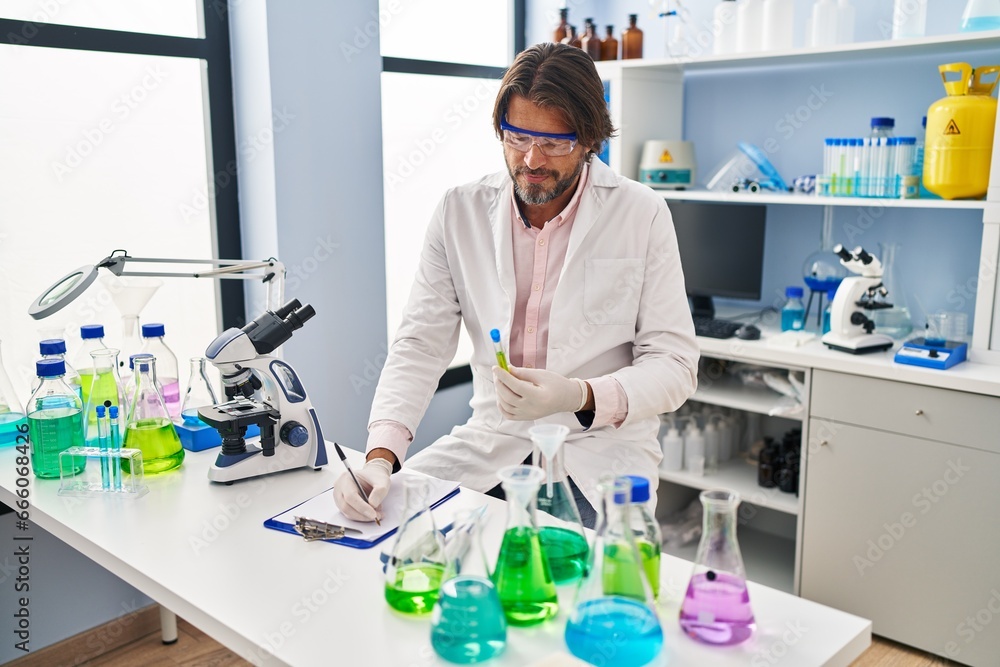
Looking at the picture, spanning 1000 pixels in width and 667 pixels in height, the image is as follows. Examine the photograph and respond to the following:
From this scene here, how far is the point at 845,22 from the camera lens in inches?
111

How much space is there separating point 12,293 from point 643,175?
6.80ft

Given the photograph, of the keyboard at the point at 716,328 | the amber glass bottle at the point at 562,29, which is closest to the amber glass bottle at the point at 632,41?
the amber glass bottle at the point at 562,29

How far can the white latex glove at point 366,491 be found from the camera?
1.49 metres

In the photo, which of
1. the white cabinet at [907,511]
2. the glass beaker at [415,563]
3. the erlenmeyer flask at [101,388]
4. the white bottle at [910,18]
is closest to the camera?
the glass beaker at [415,563]

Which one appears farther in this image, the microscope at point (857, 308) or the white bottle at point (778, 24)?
the white bottle at point (778, 24)

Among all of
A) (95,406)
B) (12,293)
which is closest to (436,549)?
(95,406)

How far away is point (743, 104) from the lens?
128 inches

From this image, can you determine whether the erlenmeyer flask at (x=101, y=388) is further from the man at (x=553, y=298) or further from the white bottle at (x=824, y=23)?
the white bottle at (x=824, y=23)

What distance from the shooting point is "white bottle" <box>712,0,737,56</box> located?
9.90 feet

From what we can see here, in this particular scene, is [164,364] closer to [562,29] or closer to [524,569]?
[524,569]

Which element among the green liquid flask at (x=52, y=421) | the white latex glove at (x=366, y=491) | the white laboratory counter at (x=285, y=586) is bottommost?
the white laboratory counter at (x=285, y=586)

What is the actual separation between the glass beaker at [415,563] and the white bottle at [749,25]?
2330 mm

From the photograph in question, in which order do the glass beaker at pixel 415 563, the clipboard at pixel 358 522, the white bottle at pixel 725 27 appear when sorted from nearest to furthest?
the glass beaker at pixel 415 563 → the clipboard at pixel 358 522 → the white bottle at pixel 725 27

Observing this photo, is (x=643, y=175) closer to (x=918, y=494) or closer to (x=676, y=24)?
(x=676, y=24)
